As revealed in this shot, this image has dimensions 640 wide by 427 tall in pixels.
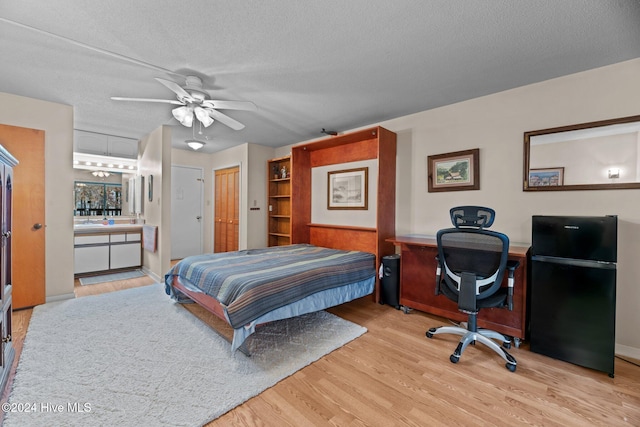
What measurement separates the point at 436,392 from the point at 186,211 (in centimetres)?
577

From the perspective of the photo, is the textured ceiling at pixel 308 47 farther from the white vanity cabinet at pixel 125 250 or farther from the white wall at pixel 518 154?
the white vanity cabinet at pixel 125 250

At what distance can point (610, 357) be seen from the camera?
6.53 ft

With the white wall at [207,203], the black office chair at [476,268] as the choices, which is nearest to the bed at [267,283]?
the black office chair at [476,268]

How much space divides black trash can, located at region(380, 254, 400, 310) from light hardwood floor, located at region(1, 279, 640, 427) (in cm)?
86

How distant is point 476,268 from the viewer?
2230mm

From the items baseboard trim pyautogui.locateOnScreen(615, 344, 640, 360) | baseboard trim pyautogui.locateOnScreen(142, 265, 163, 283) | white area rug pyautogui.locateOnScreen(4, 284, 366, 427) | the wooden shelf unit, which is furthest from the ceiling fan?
baseboard trim pyautogui.locateOnScreen(615, 344, 640, 360)

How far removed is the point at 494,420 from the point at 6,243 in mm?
3343

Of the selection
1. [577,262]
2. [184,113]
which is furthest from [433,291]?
[184,113]

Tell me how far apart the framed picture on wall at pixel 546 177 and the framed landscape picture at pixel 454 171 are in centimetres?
49

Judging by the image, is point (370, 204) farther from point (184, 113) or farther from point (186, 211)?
point (186, 211)

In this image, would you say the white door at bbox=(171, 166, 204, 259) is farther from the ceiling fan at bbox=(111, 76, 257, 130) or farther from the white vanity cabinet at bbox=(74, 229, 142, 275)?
the ceiling fan at bbox=(111, 76, 257, 130)

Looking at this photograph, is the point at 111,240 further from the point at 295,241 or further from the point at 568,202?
the point at 568,202

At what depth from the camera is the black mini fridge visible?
6.61 ft

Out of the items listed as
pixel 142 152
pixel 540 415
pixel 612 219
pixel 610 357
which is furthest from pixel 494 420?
pixel 142 152
